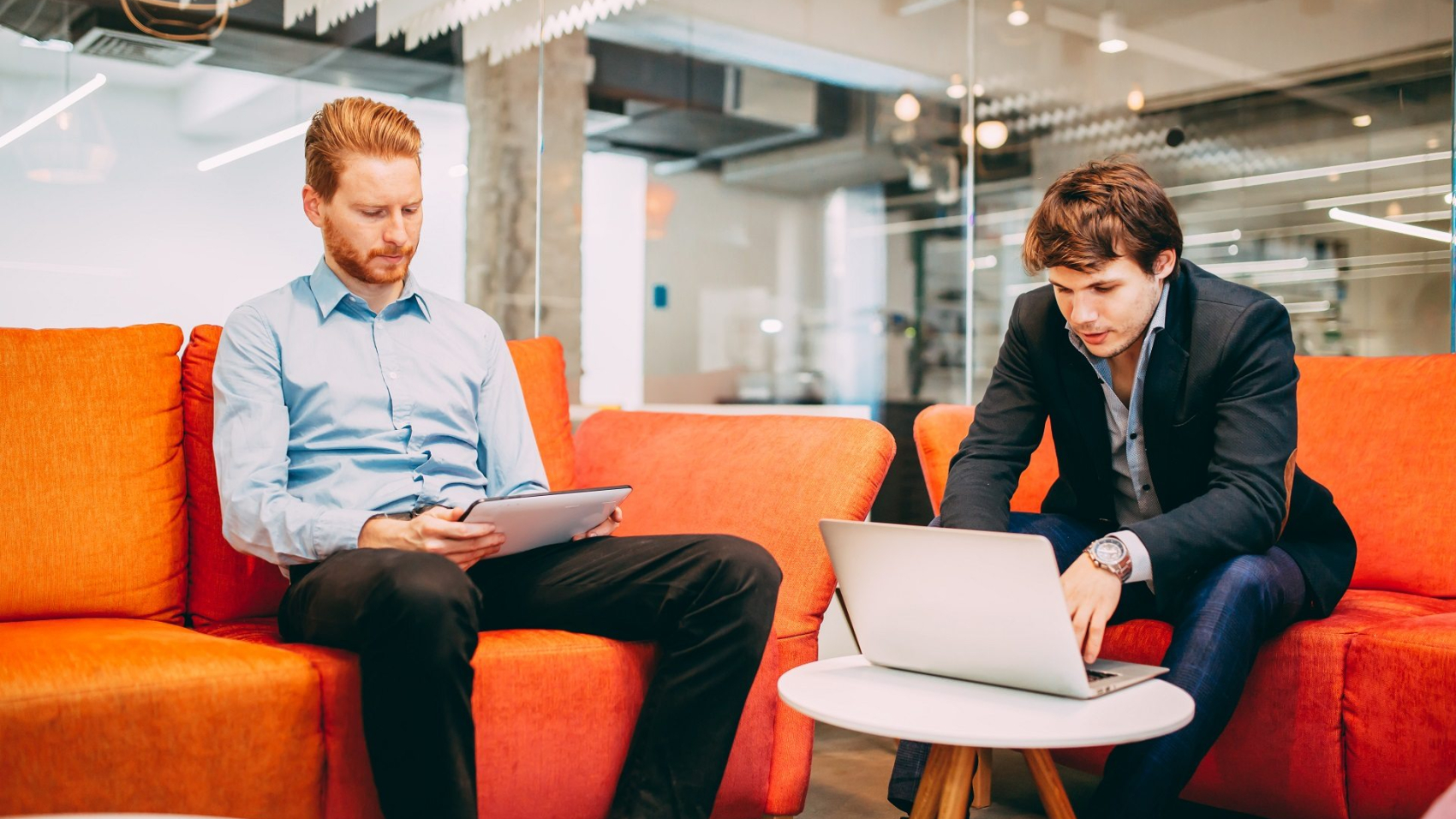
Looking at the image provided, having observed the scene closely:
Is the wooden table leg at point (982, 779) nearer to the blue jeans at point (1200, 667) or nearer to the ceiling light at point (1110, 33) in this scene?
the blue jeans at point (1200, 667)

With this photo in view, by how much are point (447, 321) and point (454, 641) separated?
0.73 meters

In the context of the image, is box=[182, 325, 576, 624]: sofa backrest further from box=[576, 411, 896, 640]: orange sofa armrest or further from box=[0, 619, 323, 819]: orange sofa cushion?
box=[576, 411, 896, 640]: orange sofa armrest

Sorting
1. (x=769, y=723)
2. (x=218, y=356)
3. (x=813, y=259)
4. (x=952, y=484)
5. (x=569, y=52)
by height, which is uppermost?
(x=569, y=52)

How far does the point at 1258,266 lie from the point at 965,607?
12.3 ft

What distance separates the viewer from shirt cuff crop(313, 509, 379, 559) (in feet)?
5.02

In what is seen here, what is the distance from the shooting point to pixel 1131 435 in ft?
5.73

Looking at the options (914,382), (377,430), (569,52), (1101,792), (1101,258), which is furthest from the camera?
(914,382)

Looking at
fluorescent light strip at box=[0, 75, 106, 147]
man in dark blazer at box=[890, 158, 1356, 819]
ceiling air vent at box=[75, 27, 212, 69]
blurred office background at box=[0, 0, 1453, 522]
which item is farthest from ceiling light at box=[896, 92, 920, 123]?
man in dark blazer at box=[890, 158, 1356, 819]

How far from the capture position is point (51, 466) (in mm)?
1753

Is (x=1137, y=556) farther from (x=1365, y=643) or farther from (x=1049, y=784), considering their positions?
(x=1365, y=643)

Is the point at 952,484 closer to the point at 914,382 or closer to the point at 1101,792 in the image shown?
the point at 1101,792

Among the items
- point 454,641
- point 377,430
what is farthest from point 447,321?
point 454,641

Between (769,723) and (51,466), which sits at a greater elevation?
(51,466)

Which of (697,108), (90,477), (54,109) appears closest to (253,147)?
(54,109)
